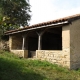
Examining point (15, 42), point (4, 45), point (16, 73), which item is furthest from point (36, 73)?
point (4, 45)

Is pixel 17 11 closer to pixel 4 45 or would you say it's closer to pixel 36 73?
pixel 4 45

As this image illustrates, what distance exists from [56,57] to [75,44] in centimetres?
145

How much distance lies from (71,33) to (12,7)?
14.3 metres

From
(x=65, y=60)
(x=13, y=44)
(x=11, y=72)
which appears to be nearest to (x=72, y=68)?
(x=65, y=60)

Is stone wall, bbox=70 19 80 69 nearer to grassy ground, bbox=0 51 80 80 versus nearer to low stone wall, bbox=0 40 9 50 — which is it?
grassy ground, bbox=0 51 80 80

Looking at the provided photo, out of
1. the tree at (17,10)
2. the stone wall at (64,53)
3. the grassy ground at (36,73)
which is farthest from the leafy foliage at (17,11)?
the grassy ground at (36,73)

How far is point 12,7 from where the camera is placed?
23.5 meters

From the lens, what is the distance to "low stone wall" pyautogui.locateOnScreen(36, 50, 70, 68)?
1070 cm

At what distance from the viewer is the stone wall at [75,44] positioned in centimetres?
1073

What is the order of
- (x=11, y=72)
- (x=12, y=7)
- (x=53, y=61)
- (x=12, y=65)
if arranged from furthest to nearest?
1. (x=12, y=7)
2. (x=53, y=61)
3. (x=12, y=65)
4. (x=11, y=72)

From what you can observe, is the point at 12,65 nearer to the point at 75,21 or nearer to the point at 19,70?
the point at 19,70

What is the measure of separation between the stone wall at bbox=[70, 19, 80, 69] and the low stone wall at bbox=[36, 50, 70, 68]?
1.16 feet

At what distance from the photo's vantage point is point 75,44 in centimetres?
1102

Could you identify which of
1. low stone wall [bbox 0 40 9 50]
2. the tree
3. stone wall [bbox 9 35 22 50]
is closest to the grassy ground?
stone wall [bbox 9 35 22 50]
